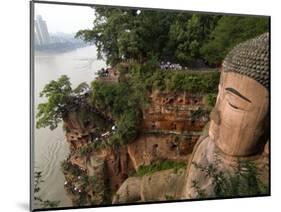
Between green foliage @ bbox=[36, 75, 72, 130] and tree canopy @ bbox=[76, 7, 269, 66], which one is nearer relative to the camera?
green foliage @ bbox=[36, 75, 72, 130]

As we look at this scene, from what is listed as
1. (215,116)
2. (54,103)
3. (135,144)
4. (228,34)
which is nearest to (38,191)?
(54,103)

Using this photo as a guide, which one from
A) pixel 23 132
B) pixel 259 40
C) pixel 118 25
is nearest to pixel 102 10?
pixel 118 25

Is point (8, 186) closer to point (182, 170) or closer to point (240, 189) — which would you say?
point (182, 170)

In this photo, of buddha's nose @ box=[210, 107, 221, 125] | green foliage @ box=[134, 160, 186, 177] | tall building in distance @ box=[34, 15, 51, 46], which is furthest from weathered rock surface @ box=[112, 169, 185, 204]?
tall building in distance @ box=[34, 15, 51, 46]

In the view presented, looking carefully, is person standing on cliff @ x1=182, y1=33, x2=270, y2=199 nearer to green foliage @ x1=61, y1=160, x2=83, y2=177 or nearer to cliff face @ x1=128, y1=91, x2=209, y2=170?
cliff face @ x1=128, y1=91, x2=209, y2=170

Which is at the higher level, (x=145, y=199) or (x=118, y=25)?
(x=118, y=25)

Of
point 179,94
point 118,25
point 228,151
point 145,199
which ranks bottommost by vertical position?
point 145,199
